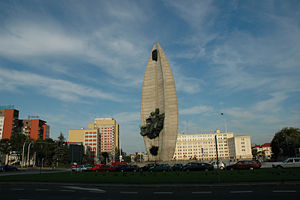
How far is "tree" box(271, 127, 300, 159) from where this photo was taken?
226 ft

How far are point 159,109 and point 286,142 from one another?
145 feet

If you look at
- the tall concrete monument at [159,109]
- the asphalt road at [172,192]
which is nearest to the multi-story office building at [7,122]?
the tall concrete monument at [159,109]

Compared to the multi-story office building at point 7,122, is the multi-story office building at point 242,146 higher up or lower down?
lower down

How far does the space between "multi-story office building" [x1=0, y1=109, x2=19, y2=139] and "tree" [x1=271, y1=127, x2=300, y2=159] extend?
349 feet

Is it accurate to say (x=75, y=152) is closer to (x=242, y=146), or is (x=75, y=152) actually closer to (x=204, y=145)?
(x=242, y=146)

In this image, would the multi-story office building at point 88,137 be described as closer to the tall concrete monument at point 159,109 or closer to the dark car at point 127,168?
the tall concrete monument at point 159,109

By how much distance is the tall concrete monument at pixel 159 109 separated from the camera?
1863 inches

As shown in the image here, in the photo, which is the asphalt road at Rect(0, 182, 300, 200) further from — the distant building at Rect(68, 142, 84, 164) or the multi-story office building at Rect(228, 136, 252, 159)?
the multi-story office building at Rect(228, 136, 252, 159)

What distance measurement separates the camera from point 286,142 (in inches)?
2805

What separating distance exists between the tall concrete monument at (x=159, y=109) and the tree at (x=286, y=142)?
39.7m

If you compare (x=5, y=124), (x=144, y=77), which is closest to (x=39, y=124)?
(x=5, y=124)

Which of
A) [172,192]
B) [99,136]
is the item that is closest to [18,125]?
[99,136]

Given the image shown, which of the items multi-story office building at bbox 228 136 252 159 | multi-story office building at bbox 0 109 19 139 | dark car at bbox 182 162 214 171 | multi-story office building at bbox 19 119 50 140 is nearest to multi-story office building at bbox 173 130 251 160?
multi-story office building at bbox 228 136 252 159

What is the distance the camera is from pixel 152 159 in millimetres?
48344
